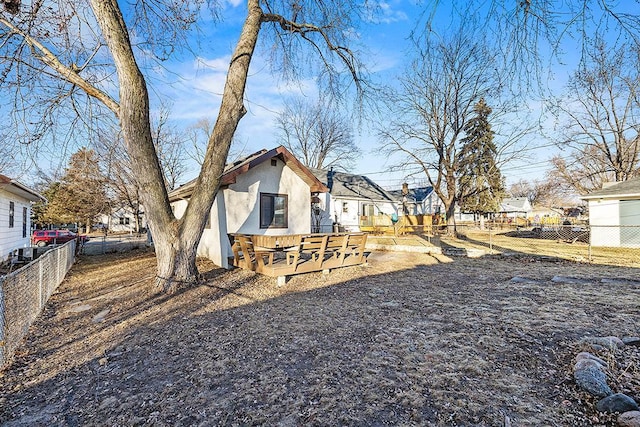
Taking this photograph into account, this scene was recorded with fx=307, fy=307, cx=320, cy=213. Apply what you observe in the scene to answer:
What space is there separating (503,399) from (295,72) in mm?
8613

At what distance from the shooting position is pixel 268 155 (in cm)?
1020

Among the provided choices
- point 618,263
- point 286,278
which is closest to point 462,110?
point 618,263

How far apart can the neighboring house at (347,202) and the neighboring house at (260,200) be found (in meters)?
8.74

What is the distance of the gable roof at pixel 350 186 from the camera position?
25.7 m

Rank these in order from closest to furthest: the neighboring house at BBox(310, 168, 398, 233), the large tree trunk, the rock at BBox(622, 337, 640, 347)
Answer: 1. the rock at BBox(622, 337, 640, 347)
2. the large tree trunk
3. the neighboring house at BBox(310, 168, 398, 233)

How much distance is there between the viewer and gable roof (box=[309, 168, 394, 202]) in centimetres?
2566

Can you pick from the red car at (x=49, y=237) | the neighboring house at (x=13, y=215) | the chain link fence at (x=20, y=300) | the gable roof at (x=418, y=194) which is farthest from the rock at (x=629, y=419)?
the gable roof at (x=418, y=194)

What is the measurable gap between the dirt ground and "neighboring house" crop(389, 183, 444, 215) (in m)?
24.6

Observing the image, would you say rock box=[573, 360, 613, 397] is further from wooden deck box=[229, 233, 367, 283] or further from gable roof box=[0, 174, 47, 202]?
gable roof box=[0, 174, 47, 202]

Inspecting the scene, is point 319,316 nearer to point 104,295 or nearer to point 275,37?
point 104,295

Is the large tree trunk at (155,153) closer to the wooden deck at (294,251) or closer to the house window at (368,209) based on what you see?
the wooden deck at (294,251)

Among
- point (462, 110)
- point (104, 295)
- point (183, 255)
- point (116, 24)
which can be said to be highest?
point (462, 110)

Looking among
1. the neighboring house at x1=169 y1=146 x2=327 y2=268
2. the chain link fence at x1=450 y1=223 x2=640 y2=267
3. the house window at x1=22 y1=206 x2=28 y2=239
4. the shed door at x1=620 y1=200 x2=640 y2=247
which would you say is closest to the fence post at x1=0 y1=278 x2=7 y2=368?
the neighboring house at x1=169 y1=146 x2=327 y2=268

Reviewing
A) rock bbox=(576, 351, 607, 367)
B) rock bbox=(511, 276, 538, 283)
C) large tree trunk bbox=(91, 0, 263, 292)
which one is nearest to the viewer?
rock bbox=(576, 351, 607, 367)
